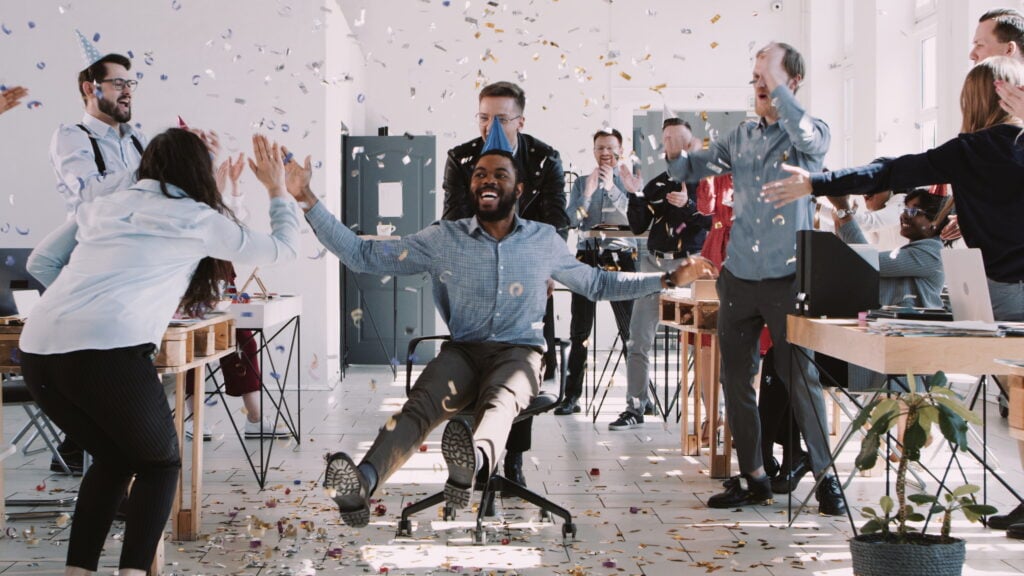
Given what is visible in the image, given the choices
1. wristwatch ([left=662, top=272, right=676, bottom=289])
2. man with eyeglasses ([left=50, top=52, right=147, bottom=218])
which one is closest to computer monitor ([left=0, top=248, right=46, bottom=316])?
man with eyeglasses ([left=50, top=52, right=147, bottom=218])

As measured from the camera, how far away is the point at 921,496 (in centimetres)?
254

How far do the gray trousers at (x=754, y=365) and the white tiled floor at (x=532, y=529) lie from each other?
0.91 feet

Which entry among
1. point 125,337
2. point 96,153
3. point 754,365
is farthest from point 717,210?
point 125,337

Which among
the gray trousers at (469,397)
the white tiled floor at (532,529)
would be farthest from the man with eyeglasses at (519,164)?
the gray trousers at (469,397)

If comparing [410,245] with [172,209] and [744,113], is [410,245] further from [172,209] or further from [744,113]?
[744,113]

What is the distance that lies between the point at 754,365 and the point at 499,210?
47.9 inches

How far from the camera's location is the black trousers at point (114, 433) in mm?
2678

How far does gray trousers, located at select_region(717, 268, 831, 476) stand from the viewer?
396 cm

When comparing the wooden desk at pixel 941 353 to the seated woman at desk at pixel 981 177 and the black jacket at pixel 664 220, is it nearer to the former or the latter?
the seated woman at desk at pixel 981 177

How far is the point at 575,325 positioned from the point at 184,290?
3.88 metres

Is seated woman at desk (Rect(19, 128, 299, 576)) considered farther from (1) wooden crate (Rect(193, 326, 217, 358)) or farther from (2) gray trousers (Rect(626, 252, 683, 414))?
(2) gray trousers (Rect(626, 252, 683, 414))

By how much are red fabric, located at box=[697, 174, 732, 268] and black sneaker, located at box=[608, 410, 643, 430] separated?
106 cm

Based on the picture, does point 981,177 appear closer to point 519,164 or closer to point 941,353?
point 941,353

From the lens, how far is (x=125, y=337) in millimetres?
2699
